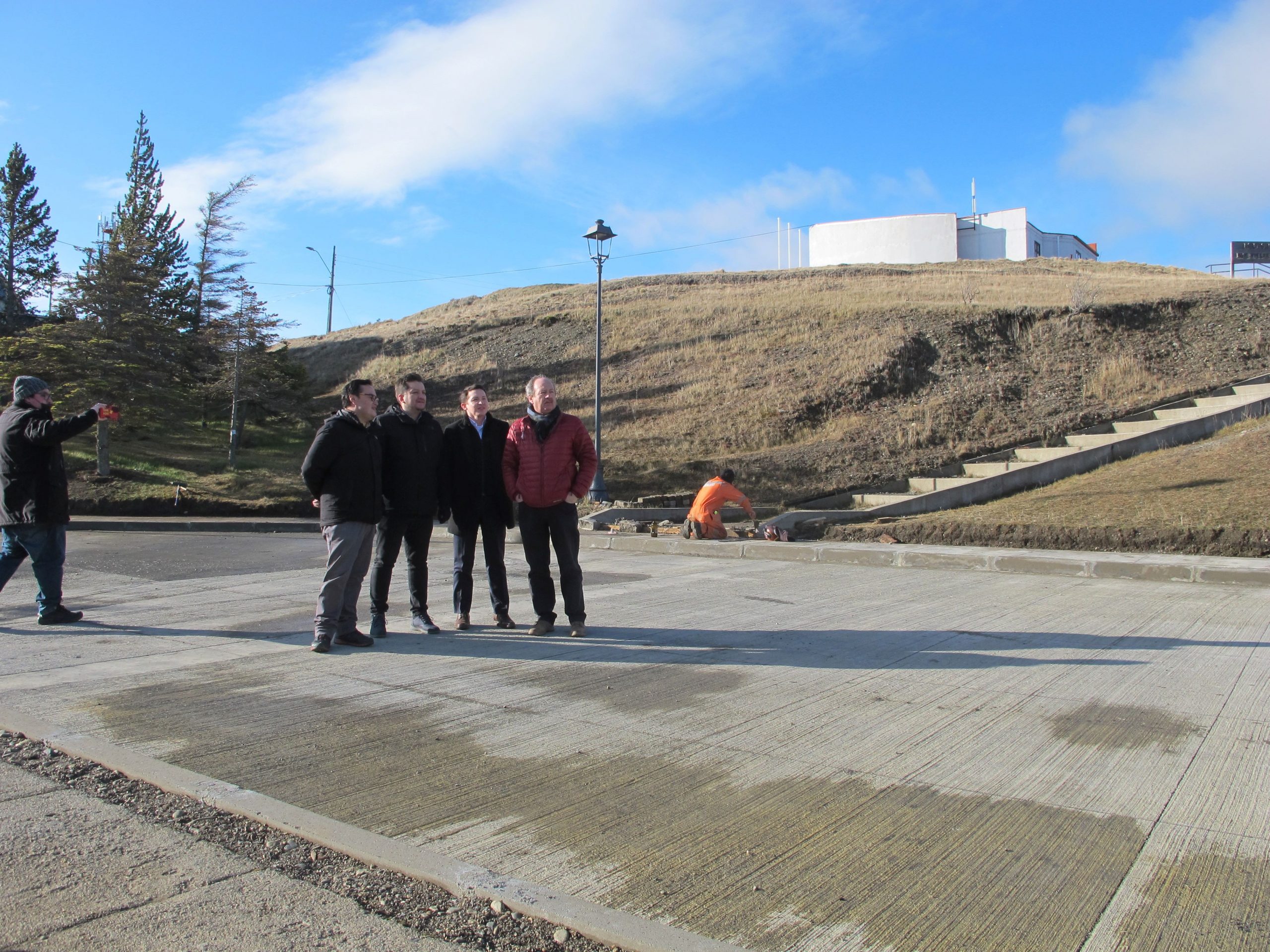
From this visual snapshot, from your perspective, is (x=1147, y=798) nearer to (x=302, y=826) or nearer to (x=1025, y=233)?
(x=302, y=826)

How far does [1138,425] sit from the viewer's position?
62.8 feet

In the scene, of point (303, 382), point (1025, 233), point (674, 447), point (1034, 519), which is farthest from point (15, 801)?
point (1025, 233)

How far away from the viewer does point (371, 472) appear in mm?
6566

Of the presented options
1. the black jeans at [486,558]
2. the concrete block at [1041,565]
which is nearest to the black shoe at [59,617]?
the black jeans at [486,558]

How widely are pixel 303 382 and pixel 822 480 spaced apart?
81.6ft

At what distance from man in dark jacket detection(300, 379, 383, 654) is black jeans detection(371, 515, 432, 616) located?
9.6 inches

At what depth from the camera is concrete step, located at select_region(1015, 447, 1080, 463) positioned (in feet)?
59.6

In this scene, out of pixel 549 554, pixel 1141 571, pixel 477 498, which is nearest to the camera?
pixel 549 554

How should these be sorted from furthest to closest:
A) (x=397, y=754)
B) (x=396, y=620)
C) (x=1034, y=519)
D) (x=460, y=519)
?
(x=1034, y=519) → (x=396, y=620) → (x=460, y=519) → (x=397, y=754)

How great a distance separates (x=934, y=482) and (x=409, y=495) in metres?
13.6

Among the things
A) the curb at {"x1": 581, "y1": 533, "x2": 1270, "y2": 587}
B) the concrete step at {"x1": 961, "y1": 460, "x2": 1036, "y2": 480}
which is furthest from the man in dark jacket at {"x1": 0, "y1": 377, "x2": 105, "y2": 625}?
the concrete step at {"x1": 961, "y1": 460, "x2": 1036, "y2": 480}

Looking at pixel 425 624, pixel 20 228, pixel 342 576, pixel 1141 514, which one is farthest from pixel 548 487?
pixel 20 228

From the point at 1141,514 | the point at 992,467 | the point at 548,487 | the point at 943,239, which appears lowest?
the point at 1141,514

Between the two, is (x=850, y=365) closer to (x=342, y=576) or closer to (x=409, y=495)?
(x=409, y=495)
